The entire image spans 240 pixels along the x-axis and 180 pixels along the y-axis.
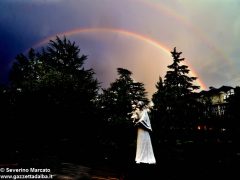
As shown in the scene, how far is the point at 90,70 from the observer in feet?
121

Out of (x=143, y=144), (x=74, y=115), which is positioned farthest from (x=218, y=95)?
(x=143, y=144)

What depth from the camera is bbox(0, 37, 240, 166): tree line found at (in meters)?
15.8

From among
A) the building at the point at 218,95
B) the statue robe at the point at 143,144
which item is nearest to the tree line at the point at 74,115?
the statue robe at the point at 143,144

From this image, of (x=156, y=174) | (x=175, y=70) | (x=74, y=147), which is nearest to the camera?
(x=156, y=174)

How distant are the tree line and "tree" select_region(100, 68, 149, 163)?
11 centimetres

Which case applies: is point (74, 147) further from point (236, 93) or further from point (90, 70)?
point (236, 93)

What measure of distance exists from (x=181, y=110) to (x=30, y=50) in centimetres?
4619

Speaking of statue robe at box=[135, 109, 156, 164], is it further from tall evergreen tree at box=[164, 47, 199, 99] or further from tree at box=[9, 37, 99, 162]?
tall evergreen tree at box=[164, 47, 199, 99]

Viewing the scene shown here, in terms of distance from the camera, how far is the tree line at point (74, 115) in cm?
1583

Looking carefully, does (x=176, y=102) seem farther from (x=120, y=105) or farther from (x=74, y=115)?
(x=74, y=115)

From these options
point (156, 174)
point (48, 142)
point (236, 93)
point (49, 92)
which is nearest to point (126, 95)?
point (236, 93)

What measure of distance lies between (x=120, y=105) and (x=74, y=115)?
79.2ft

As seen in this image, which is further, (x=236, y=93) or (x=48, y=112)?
(x=236, y=93)

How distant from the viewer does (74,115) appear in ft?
63.3
